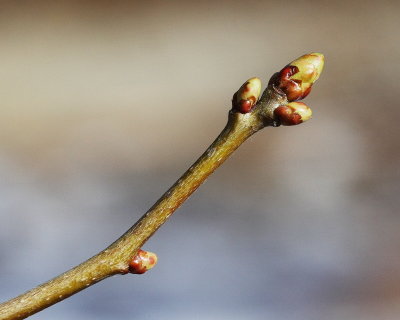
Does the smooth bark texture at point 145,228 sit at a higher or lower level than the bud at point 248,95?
lower

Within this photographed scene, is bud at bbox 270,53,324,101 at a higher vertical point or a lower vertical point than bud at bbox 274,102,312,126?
higher

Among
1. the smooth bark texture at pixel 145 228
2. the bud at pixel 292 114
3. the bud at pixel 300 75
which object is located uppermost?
the bud at pixel 300 75

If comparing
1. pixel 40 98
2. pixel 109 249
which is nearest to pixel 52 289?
pixel 109 249
